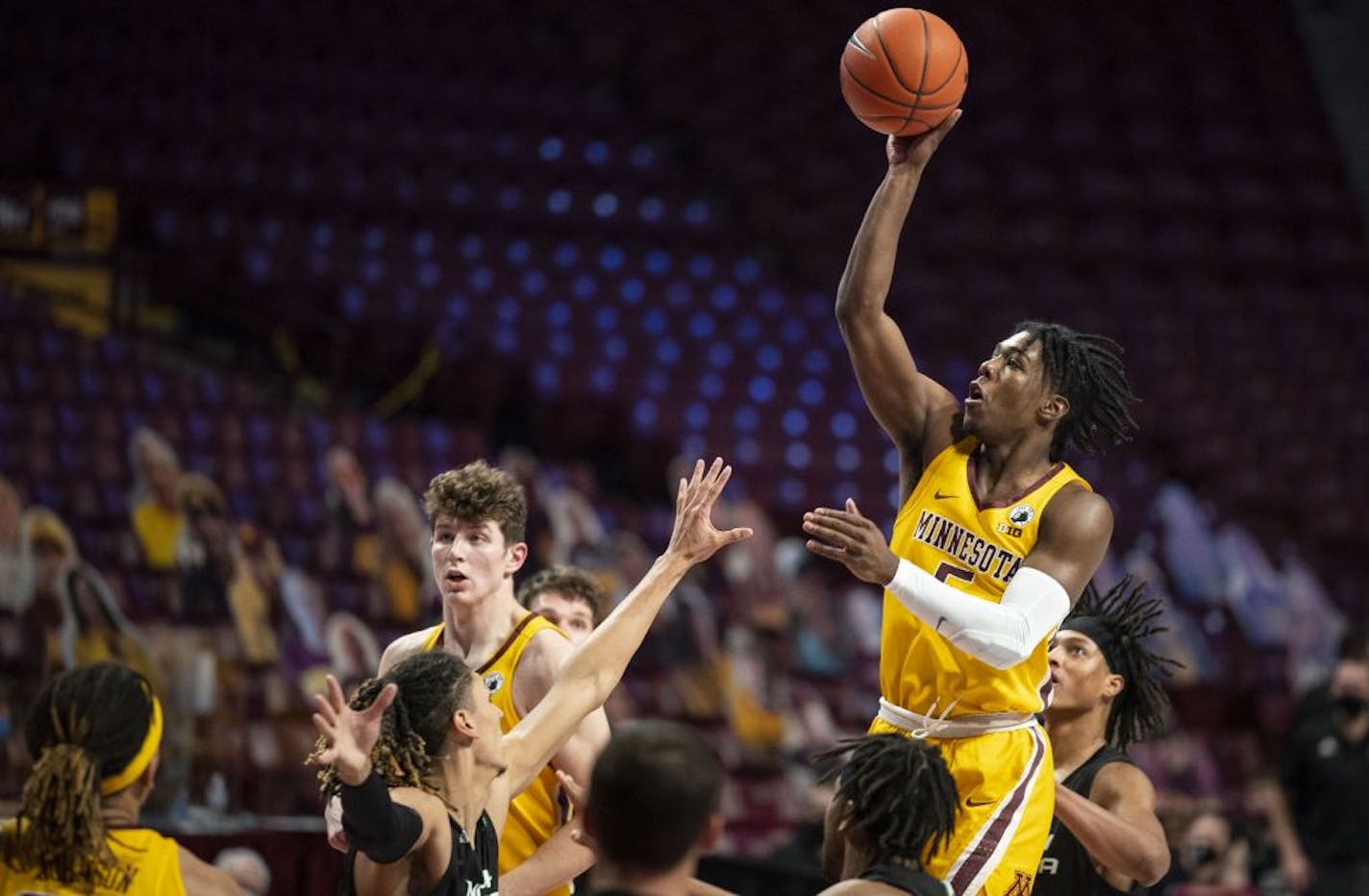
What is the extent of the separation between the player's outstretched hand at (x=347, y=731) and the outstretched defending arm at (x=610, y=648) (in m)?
0.73

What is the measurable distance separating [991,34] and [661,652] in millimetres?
9721

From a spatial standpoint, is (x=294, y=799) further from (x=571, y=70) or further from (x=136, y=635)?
(x=571, y=70)

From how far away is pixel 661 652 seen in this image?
35.2ft

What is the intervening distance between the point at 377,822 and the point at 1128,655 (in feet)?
8.56

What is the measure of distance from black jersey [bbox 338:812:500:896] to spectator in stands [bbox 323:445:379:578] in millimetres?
6289

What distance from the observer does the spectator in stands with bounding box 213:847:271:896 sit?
223 inches

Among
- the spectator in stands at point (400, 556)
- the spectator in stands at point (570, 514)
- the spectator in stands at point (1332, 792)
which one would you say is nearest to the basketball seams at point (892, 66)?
the spectator in stands at point (1332, 792)

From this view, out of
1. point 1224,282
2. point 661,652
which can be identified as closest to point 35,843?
point 661,652

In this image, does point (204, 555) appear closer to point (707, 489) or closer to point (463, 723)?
point (707, 489)

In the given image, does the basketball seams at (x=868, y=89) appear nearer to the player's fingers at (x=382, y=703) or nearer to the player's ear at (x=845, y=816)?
the player's ear at (x=845, y=816)

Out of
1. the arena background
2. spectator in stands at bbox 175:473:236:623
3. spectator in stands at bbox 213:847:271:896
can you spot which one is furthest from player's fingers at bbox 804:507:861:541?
spectator in stands at bbox 175:473:236:623

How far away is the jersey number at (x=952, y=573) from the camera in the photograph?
418 cm

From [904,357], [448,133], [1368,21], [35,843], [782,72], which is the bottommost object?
[35,843]

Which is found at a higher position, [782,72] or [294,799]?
[782,72]
